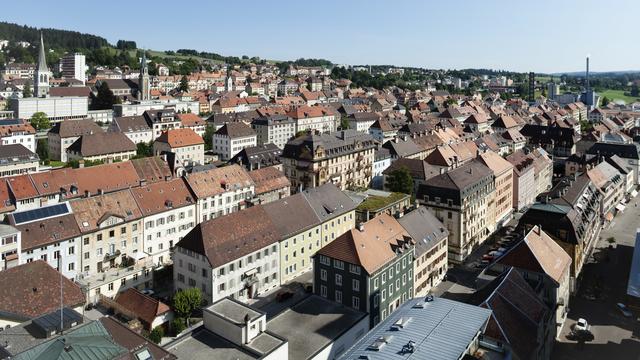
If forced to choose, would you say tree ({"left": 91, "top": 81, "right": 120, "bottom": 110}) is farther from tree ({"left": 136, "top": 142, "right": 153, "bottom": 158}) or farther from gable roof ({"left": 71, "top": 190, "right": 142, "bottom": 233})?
gable roof ({"left": 71, "top": 190, "right": 142, "bottom": 233})

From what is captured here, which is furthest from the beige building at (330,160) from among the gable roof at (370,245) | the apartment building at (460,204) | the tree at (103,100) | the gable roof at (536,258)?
the tree at (103,100)

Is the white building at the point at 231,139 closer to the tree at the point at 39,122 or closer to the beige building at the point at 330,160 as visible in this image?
the beige building at the point at 330,160

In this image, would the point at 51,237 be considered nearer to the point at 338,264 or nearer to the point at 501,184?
the point at 338,264

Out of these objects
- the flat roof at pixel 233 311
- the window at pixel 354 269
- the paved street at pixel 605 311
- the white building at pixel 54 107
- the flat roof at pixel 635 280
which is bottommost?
the paved street at pixel 605 311

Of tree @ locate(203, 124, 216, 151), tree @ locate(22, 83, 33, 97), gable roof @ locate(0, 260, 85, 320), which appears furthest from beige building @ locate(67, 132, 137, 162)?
tree @ locate(22, 83, 33, 97)

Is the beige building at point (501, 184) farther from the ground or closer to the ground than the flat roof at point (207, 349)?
farther from the ground
